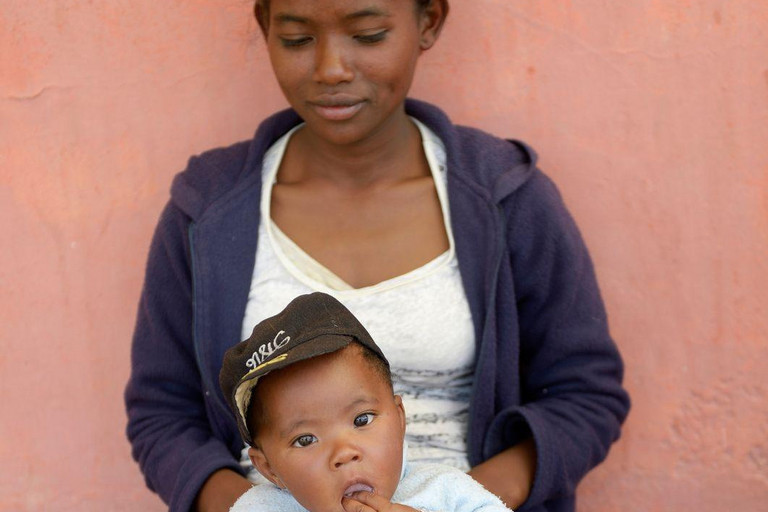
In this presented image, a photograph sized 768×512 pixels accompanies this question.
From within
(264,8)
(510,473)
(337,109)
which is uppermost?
(264,8)

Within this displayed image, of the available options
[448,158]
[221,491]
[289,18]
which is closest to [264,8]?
[289,18]

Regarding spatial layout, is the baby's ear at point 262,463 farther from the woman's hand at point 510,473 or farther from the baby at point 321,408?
the woman's hand at point 510,473

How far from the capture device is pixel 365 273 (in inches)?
89.0

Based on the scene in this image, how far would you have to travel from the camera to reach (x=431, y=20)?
222cm

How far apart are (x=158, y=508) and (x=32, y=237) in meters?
0.77

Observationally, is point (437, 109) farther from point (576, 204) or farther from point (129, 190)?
point (129, 190)

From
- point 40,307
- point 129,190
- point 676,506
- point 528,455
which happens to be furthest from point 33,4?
point 676,506

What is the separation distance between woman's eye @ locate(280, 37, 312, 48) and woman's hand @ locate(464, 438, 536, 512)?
933 mm

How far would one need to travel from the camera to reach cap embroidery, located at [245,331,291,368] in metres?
1.78

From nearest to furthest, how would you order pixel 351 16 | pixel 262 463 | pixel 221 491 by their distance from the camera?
1. pixel 262 463
2. pixel 351 16
3. pixel 221 491

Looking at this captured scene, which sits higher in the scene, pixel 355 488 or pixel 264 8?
pixel 264 8

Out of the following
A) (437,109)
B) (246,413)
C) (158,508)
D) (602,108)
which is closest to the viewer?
(246,413)

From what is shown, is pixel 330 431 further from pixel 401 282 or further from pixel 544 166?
pixel 544 166

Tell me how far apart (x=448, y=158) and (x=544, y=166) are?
377 mm
